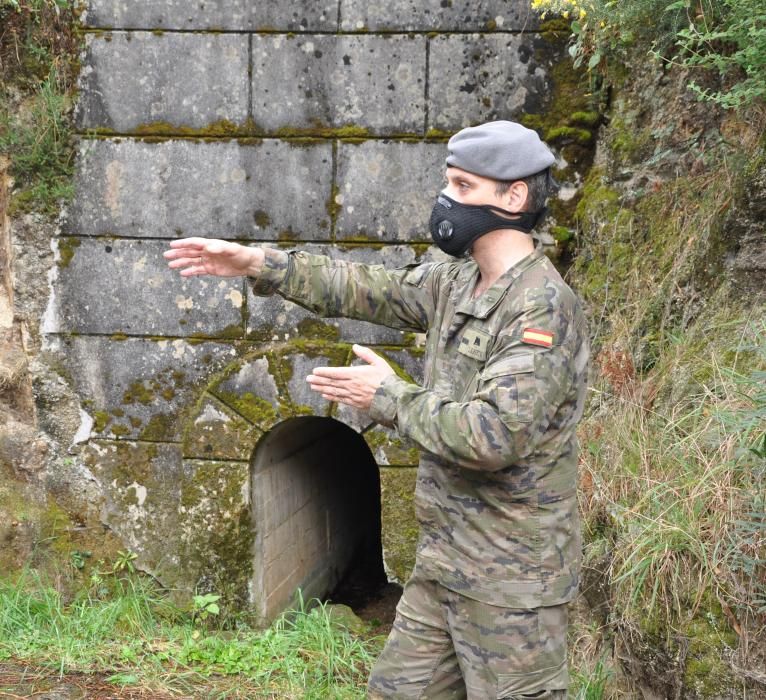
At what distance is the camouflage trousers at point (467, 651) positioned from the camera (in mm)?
2236

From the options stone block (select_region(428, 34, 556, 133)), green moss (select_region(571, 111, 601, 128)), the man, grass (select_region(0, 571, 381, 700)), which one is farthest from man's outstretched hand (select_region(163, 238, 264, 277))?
green moss (select_region(571, 111, 601, 128))

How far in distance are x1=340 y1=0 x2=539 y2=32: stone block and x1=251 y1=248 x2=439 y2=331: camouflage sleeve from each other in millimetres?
1734

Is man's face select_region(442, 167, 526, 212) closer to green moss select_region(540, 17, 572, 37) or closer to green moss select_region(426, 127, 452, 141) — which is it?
green moss select_region(426, 127, 452, 141)

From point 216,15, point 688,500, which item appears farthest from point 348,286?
point 216,15

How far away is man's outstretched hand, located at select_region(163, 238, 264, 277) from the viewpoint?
2520 mm

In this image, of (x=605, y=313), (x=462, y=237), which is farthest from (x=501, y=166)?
(x=605, y=313)

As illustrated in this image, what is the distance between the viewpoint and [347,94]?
13.0 feet

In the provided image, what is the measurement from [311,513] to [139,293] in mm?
1910

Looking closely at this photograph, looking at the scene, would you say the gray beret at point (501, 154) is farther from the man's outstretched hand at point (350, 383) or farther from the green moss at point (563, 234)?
the green moss at point (563, 234)

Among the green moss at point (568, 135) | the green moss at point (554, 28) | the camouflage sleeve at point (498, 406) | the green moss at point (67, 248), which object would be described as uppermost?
the green moss at point (554, 28)

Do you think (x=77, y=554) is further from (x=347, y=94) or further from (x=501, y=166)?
(x=501, y=166)

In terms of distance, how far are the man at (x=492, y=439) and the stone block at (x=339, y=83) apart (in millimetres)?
1742

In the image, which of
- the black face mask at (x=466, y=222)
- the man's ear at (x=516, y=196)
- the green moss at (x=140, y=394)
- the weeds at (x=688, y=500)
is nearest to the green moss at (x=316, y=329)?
the green moss at (x=140, y=394)

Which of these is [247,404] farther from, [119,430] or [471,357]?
[471,357]
